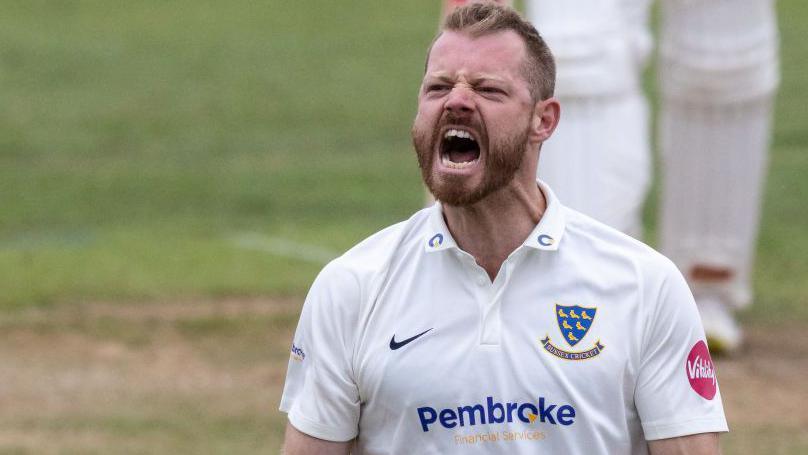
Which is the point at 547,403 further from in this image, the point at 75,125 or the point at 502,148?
the point at 75,125

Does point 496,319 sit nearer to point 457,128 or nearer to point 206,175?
point 457,128

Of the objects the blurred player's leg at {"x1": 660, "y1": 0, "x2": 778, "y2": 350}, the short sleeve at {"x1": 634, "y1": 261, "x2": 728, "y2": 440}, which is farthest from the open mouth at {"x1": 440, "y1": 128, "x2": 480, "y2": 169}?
the blurred player's leg at {"x1": 660, "y1": 0, "x2": 778, "y2": 350}

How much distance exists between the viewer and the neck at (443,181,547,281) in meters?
3.59

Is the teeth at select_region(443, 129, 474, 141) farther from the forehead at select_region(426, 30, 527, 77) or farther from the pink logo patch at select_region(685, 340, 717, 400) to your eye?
the pink logo patch at select_region(685, 340, 717, 400)

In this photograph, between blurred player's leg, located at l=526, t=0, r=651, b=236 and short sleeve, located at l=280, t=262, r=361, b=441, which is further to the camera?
blurred player's leg, located at l=526, t=0, r=651, b=236

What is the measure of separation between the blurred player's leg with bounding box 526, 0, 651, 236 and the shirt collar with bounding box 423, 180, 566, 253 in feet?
7.00

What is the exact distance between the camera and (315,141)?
14.8m

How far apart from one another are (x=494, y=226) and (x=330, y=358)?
40cm

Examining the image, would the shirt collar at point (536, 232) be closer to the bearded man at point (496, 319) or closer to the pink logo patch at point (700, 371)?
the bearded man at point (496, 319)

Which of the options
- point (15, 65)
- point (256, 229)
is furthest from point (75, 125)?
point (256, 229)

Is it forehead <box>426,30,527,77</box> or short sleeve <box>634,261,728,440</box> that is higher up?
forehead <box>426,30,527,77</box>

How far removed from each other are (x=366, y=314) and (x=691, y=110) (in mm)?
4068

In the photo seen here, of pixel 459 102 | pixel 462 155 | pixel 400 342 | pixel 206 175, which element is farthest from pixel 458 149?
pixel 206 175

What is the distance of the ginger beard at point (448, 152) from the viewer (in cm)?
344
